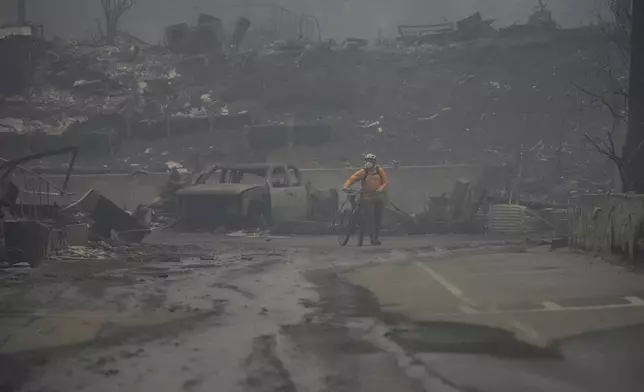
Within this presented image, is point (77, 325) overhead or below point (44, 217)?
below

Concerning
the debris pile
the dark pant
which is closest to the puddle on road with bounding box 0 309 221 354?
the debris pile

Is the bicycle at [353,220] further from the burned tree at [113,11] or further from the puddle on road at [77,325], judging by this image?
the puddle on road at [77,325]

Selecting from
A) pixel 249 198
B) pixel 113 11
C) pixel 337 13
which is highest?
pixel 337 13

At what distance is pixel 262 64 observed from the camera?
7.79 meters

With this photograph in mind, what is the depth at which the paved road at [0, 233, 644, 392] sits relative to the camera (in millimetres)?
2441

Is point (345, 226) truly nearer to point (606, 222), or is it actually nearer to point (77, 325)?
point (606, 222)

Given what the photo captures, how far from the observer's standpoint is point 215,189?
6.87 meters

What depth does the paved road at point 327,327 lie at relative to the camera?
2441 mm

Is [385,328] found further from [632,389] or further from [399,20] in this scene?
[399,20]

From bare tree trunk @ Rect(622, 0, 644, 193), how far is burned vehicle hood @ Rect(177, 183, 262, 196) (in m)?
3.55

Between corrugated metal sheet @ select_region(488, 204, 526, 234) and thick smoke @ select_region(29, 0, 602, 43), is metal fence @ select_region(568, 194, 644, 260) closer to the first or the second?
corrugated metal sheet @ select_region(488, 204, 526, 234)

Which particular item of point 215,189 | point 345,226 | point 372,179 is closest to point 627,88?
point 372,179

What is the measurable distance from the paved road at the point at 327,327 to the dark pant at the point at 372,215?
1722 mm

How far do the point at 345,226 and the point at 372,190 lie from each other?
52cm
